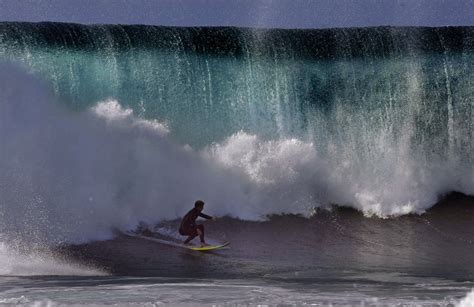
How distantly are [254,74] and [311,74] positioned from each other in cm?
144

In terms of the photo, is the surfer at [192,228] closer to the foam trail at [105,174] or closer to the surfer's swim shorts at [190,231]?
the surfer's swim shorts at [190,231]

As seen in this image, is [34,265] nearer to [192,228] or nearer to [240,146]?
[192,228]

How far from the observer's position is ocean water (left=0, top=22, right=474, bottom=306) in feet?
55.1

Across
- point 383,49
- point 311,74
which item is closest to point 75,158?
point 311,74

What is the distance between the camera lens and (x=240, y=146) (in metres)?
20.8

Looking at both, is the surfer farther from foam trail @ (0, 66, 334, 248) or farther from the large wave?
the large wave

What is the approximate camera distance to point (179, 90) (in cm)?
2139

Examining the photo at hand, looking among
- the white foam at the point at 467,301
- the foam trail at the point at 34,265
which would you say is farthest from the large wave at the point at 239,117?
the white foam at the point at 467,301

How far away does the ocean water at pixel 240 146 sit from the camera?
16781 mm

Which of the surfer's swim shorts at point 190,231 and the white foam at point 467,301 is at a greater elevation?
the surfer's swim shorts at point 190,231

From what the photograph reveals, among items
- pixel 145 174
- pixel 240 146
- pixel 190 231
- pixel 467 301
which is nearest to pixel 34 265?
pixel 190 231

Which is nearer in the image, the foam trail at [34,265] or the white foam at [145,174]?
the foam trail at [34,265]

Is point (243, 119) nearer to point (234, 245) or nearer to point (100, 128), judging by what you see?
point (100, 128)

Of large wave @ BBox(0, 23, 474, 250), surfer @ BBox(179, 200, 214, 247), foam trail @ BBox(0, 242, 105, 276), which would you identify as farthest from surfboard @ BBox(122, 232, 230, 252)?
foam trail @ BBox(0, 242, 105, 276)
